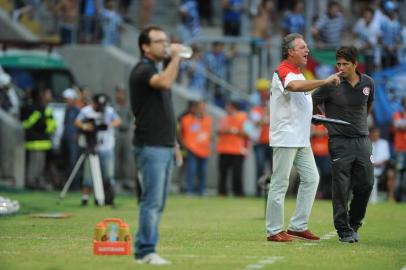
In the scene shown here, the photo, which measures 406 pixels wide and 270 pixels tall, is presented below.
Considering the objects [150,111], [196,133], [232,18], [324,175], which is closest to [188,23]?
[232,18]

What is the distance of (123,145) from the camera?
29.5m

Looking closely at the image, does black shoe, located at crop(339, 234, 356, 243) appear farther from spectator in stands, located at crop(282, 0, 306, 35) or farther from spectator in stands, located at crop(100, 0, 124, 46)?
spectator in stands, located at crop(100, 0, 124, 46)

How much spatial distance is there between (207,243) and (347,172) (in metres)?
1.83

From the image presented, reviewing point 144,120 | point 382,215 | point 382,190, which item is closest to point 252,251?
point 144,120

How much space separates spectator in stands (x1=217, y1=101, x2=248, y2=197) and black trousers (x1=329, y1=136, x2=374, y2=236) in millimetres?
13275

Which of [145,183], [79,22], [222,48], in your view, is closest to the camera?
[145,183]

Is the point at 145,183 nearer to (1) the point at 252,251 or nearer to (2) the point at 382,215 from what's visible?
(1) the point at 252,251

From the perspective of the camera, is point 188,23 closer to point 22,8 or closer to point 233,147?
point 22,8

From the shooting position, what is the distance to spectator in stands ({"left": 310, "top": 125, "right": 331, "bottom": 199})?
26484mm

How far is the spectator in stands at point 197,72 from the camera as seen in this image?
3053cm

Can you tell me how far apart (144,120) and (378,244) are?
13.4 ft

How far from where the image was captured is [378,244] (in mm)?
14320

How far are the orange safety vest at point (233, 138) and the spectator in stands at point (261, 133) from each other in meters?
0.29

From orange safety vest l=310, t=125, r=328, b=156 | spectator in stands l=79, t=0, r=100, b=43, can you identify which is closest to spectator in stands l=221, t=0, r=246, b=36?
spectator in stands l=79, t=0, r=100, b=43
